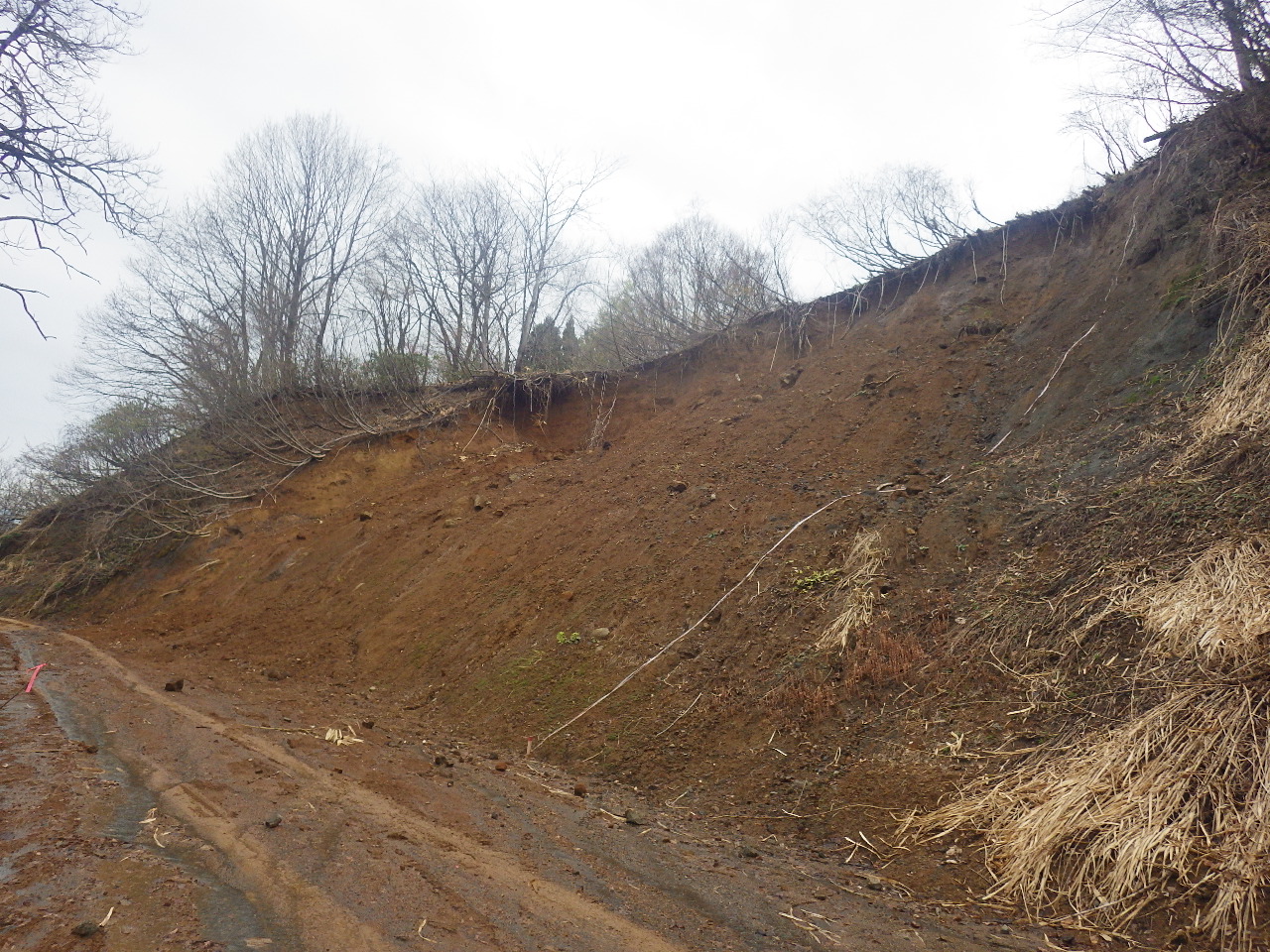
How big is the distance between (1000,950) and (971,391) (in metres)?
7.80

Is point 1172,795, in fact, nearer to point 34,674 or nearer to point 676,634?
point 676,634

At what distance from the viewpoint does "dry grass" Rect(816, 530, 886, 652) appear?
6.58 metres

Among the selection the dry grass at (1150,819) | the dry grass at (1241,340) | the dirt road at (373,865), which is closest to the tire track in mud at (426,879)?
the dirt road at (373,865)

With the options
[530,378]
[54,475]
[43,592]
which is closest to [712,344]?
[530,378]

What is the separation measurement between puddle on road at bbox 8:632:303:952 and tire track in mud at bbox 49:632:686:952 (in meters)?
0.09

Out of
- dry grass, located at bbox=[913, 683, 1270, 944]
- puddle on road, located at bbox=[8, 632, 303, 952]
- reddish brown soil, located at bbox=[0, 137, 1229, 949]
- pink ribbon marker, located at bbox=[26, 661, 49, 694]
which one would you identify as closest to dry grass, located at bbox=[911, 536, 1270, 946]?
dry grass, located at bbox=[913, 683, 1270, 944]

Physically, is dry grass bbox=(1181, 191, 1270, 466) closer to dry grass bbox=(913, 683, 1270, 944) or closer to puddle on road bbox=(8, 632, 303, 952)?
dry grass bbox=(913, 683, 1270, 944)

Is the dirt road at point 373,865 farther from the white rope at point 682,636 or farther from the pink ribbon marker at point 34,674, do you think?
the pink ribbon marker at point 34,674

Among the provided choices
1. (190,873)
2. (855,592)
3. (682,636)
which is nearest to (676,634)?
(682,636)

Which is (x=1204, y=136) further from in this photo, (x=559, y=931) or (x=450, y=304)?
(x=450, y=304)

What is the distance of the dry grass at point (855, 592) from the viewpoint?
6.58 m

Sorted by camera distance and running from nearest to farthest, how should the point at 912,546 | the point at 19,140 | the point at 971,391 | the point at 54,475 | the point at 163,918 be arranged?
the point at 163,918
the point at 19,140
the point at 912,546
the point at 971,391
the point at 54,475

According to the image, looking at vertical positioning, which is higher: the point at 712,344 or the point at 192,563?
the point at 712,344

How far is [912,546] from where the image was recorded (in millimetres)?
7285
